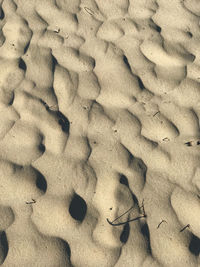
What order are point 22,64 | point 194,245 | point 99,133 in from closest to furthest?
point 194,245
point 99,133
point 22,64

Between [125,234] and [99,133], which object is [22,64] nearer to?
[99,133]

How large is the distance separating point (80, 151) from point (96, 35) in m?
1.39

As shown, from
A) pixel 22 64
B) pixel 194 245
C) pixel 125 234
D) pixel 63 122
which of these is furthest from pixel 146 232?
pixel 22 64

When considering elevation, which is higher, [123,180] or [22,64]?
[123,180]

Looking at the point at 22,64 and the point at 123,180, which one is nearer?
the point at 123,180

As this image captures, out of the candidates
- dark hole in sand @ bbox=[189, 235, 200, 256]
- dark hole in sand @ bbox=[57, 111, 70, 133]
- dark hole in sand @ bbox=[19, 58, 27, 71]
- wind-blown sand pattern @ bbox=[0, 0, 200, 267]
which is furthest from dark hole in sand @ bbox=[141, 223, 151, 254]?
dark hole in sand @ bbox=[19, 58, 27, 71]

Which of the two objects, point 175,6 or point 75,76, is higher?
point 175,6

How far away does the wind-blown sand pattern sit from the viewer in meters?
2.54

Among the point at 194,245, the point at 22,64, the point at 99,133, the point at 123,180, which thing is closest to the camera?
the point at 194,245

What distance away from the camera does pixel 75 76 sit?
343cm

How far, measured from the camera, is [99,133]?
3055mm

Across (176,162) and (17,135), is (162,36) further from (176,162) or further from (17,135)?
(17,135)

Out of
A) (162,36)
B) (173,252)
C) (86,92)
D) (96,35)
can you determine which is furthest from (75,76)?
(173,252)

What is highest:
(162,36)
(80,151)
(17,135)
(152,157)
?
(162,36)
